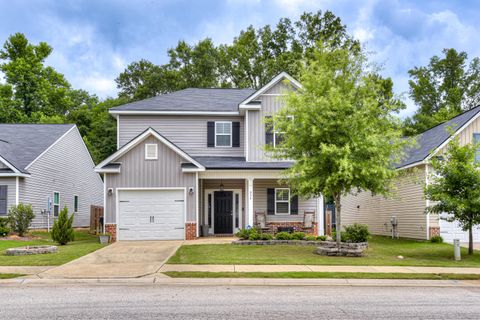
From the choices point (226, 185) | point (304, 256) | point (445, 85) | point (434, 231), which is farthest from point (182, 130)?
point (445, 85)

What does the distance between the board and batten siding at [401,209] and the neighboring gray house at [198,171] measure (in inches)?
180

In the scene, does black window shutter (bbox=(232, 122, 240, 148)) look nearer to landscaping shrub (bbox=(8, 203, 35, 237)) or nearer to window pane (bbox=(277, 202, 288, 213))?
window pane (bbox=(277, 202, 288, 213))

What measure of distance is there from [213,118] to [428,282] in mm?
14954

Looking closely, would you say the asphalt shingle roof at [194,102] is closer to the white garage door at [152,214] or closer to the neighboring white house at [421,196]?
the white garage door at [152,214]

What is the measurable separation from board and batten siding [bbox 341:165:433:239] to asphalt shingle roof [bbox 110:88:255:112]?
8516 millimetres

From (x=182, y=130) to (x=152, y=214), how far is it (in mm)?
5151

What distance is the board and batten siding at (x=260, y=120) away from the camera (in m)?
22.6

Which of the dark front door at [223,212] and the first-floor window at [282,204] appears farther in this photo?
the dark front door at [223,212]

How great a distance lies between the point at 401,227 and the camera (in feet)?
78.2

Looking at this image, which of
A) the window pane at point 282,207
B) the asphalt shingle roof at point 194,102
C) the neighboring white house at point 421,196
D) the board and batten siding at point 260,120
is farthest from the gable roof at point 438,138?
the asphalt shingle roof at point 194,102

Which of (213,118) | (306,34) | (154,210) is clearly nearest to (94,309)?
(154,210)

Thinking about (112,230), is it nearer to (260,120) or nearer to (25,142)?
(260,120)

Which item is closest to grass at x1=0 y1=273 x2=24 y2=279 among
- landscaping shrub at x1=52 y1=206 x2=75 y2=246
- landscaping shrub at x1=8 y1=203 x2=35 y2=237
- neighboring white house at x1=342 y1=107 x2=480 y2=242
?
landscaping shrub at x1=52 y1=206 x2=75 y2=246

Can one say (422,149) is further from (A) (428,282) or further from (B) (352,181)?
(A) (428,282)
